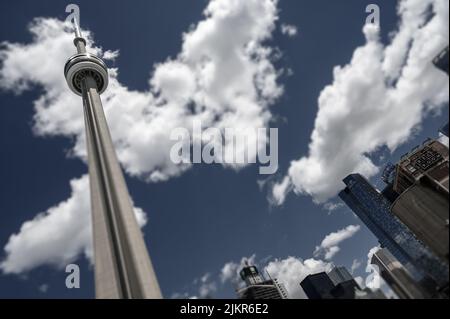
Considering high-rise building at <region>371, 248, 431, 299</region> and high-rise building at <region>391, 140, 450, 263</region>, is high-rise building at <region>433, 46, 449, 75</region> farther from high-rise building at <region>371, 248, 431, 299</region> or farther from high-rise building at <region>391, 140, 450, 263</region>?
high-rise building at <region>371, 248, 431, 299</region>

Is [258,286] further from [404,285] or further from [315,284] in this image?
[404,285]

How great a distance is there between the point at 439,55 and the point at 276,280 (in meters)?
106

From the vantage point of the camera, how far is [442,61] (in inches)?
3014

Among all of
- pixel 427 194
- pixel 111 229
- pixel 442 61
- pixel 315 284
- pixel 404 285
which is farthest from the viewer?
pixel 315 284

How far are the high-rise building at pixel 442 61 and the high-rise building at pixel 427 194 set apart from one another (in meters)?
45.1

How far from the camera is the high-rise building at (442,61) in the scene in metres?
75.8

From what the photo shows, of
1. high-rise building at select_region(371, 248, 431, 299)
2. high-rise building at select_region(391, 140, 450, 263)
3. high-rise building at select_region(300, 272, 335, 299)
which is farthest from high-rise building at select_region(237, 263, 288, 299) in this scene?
high-rise building at select_region(391, 140, 450, 263)

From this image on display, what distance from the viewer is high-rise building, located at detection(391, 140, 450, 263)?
10356 cm

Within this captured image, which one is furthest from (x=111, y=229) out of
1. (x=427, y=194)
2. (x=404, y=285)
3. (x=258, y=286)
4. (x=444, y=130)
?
(x=444, y=130)

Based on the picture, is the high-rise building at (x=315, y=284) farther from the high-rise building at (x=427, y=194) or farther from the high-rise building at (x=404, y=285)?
the high-rise building at (x=404, y=285)

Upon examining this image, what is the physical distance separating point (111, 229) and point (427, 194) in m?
101

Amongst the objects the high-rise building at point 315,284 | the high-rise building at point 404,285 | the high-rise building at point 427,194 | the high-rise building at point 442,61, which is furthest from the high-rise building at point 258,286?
the high-rise building at point 442,61
